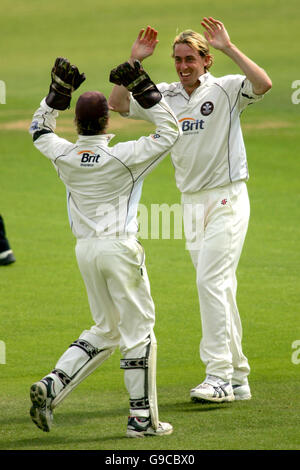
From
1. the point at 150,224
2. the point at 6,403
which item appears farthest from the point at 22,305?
the point at 150,224

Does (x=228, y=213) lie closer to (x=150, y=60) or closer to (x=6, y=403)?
(x=6, y=403)

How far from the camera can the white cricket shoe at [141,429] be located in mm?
5656

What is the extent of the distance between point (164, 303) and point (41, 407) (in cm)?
422

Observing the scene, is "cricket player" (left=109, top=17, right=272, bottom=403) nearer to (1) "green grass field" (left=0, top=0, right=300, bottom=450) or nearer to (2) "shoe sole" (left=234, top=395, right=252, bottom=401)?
(2) "shoe sole" (left=234, top=395, right=252, bottom=401)

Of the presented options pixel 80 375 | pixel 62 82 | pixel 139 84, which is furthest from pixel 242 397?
pixel 62 82

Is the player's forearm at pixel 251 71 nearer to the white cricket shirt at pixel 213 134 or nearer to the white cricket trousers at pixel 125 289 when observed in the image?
the white cricket shirt at pixel 213 134

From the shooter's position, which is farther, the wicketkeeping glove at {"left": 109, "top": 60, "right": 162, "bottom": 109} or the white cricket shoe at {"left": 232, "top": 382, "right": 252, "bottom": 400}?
the white cricket shoe at {"left": 232, "top": 382, "right": 252, "bottom": 400}

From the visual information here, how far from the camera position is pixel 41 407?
5.61 meters

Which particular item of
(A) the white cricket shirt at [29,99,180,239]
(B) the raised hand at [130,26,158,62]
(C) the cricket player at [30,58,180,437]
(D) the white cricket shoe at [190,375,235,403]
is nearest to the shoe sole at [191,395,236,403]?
(D) the white cricket shoe at [190,375,235,403]

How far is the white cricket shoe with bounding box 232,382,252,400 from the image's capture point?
262 inches

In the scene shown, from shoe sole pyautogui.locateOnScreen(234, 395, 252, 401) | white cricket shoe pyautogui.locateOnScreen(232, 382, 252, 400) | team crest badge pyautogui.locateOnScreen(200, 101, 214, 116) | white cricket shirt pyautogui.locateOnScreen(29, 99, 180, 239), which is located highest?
team crest badge pyautogui.locateOnScreen(200, 101, 214, 116)

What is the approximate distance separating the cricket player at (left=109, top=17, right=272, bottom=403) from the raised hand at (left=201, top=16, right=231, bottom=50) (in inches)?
1.2

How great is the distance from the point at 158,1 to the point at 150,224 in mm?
27620

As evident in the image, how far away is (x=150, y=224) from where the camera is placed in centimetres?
1462
